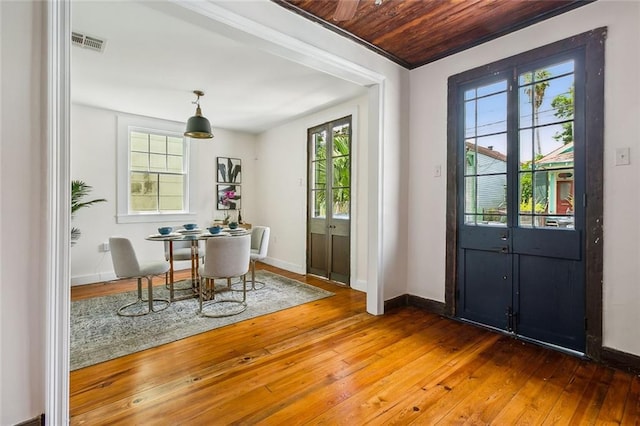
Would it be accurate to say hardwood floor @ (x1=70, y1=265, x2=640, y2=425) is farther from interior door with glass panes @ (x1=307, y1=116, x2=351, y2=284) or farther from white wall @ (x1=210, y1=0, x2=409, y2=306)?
interior door with glass panes @ (x1=307, y1=116, x2=351, y2=284)

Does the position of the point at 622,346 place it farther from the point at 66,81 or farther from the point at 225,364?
the point at 66,81

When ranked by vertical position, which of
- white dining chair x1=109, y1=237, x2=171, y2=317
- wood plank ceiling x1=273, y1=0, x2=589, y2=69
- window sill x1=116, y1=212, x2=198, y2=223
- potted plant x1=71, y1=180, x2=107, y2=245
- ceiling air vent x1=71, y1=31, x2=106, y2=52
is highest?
wood plank ceiling x1=273, y1=0, x2=589, y2=69

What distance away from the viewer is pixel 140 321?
3.04 meters

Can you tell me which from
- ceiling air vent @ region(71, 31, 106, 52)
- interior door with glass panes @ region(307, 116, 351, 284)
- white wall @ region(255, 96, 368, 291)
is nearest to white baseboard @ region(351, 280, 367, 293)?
white wall @ region(255, 96, 368, 291)

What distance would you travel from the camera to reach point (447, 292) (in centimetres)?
317

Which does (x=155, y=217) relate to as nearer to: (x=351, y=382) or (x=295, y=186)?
(x=295, y=186)

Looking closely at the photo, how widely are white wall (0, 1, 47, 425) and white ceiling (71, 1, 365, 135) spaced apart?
0.71 m

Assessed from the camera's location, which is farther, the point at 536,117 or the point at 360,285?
the point at 360,285

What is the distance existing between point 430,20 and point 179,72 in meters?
2.56

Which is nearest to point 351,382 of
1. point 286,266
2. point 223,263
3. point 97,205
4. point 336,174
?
point 223,263

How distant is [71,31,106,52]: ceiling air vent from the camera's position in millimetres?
2604

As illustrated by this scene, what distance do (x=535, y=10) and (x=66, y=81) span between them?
3225 millimetres

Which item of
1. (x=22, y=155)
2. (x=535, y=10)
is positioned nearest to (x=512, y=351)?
(x=535, y=10)

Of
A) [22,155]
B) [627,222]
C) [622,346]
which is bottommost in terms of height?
[622,346]
